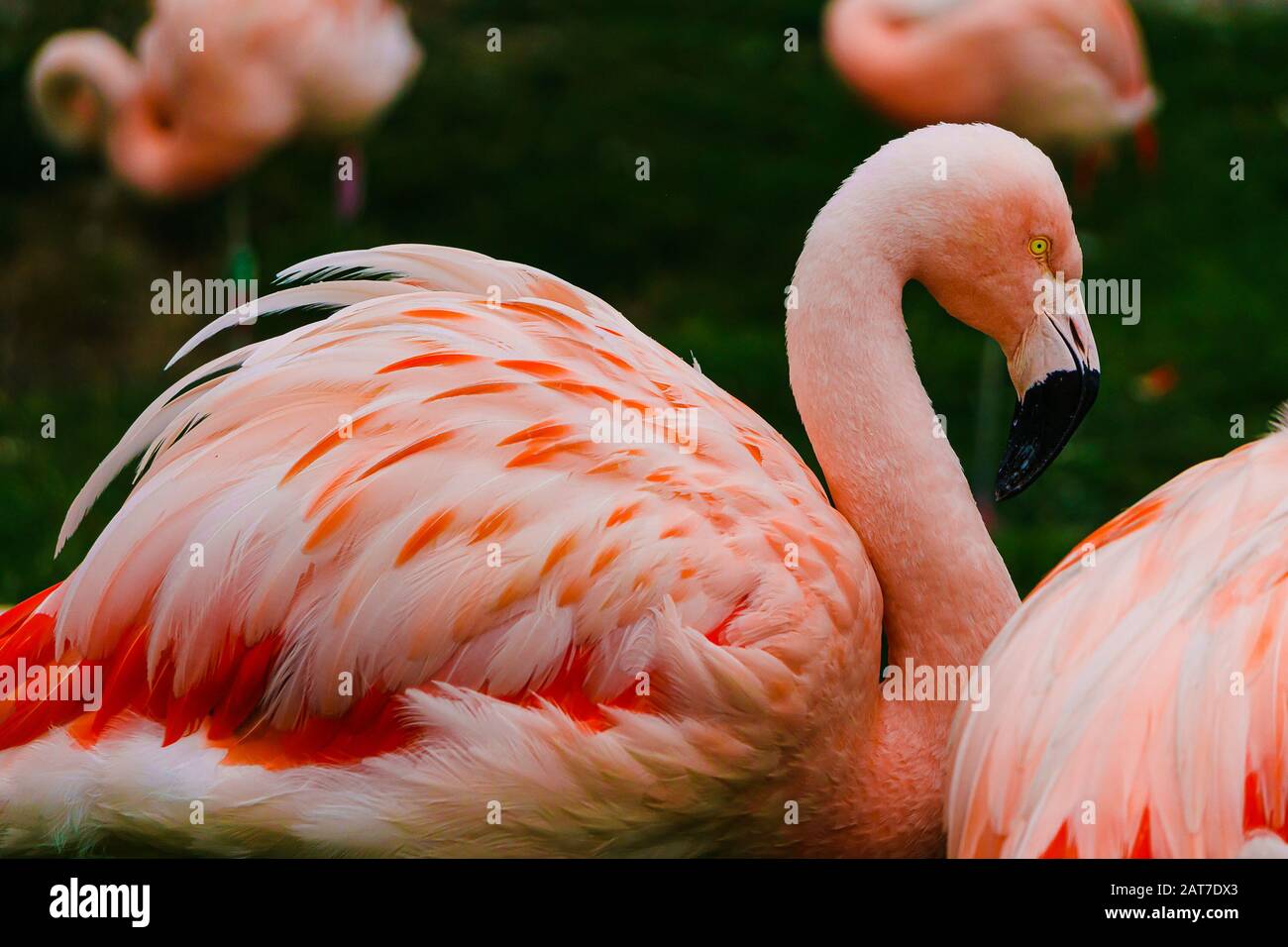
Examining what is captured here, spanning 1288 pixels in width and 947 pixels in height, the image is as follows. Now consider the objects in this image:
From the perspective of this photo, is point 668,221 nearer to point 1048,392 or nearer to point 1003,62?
point 1003,62

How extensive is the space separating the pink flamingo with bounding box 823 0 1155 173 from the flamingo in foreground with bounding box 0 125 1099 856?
2.22 metres

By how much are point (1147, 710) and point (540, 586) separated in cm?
86

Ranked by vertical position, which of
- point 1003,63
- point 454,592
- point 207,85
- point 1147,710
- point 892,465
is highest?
point 207,85

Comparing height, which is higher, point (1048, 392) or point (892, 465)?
point (1048, 392)

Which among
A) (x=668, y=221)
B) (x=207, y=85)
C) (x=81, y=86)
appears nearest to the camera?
(x=207, y=85)

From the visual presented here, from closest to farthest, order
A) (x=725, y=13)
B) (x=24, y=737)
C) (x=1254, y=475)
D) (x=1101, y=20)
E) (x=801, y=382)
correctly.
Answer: (x=1254, y=475)
(x=24, y=737)
(x=801, y=382)
(x=1101, y=20)
(x=725, y=13)

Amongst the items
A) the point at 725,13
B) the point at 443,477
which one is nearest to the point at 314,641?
the point at 443,477

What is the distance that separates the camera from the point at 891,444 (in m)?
2.85

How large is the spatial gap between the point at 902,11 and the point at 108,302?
2819 millimetres

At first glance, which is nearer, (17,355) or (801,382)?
(801,382)

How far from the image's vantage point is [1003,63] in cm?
493

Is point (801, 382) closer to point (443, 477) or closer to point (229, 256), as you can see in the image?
point (443, 477)

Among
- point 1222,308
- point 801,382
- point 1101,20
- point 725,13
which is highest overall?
point 725,13

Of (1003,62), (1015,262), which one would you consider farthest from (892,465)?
(1003,62)
